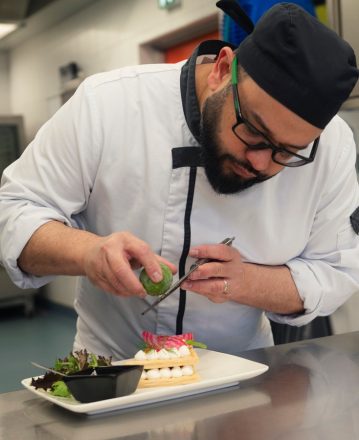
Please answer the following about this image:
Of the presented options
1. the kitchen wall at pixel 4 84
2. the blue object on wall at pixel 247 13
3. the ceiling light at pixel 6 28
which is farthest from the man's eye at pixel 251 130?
the kitchen wall at pixel 4 84

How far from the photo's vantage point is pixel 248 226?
1.55 m

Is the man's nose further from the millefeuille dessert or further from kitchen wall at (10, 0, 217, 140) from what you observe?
kitchen wall at (10, 0, 217, 140)

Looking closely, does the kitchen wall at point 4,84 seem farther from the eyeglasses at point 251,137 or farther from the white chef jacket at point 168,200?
the eyeglasses at point 251,137

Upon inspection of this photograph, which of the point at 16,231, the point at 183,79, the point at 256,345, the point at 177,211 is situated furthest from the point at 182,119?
the point at 256,345

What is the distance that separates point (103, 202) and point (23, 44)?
6.46 m

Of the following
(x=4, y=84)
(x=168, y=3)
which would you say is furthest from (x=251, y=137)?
(x=4, y=84)

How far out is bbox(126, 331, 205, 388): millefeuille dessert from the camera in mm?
1248

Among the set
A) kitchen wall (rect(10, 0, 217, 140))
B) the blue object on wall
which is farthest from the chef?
kitchen wall (rect(10, 0, 217, 140))

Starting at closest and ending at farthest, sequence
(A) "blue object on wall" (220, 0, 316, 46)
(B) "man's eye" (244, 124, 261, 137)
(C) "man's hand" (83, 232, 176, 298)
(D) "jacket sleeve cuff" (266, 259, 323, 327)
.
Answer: (C) "man's hand" (83, 232, 176, 298) < (B) "man's eye" (244, 124, 261, 137) < (D) "jacket sleeve cuff" (266, 259, 323, 327) < (A) "blue object on wall" (220, 0, 316, 46)

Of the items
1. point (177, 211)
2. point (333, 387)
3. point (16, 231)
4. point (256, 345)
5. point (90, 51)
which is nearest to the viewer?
point (333, 387)

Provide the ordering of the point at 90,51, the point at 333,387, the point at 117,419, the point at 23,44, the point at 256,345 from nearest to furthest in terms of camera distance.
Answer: the point at 117,419 < the point at 333,387 < the point at 256,345 < the point at 90,51 < the point at 23,44

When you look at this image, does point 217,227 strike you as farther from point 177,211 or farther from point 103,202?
point 103,202

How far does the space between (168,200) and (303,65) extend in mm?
427

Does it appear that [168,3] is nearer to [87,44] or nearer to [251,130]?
[87,44]
